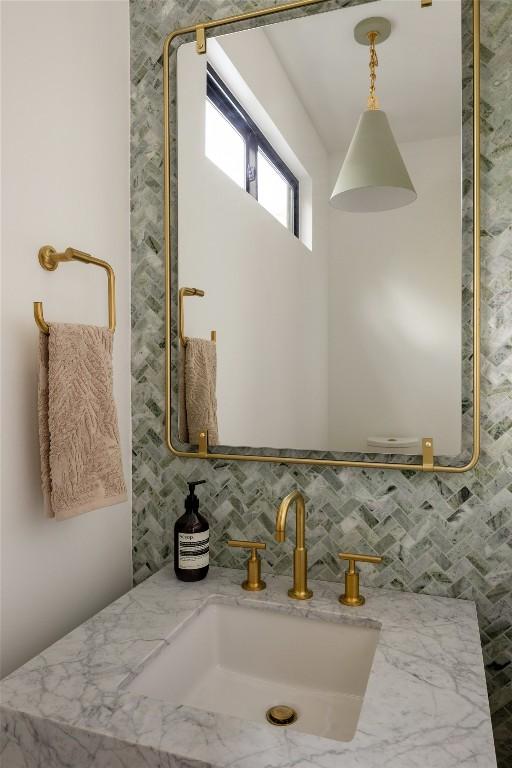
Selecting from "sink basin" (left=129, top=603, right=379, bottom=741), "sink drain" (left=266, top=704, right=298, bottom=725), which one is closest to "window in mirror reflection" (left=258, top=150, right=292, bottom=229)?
"sink basin" (left=129, top=603, right=379, bottom=741)

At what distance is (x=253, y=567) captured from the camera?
1.23 metres

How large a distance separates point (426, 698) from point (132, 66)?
1503 mm

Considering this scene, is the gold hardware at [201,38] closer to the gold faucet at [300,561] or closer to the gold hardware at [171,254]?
the gold hardware at [171,254]

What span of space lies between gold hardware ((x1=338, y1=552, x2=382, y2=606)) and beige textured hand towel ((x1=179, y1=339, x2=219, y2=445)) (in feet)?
1.36

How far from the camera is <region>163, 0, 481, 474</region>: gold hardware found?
1.13m

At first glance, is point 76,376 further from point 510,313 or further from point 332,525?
point 510,313

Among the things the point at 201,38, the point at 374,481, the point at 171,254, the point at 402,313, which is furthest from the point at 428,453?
the point at 201,38

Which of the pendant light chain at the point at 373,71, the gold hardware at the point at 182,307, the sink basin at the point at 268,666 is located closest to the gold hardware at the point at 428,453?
the sink basin at the point at 268,666

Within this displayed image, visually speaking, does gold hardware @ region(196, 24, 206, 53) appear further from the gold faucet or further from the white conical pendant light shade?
the gold faucet

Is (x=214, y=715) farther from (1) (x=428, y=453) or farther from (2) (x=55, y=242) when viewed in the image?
(2) (x=55, y=242)

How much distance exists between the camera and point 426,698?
0.83 metres

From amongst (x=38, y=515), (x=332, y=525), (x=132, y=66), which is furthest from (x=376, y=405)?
(x=132, y=66)

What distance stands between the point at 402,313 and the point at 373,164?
0.32m

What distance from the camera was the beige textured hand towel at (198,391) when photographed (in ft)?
4.44
